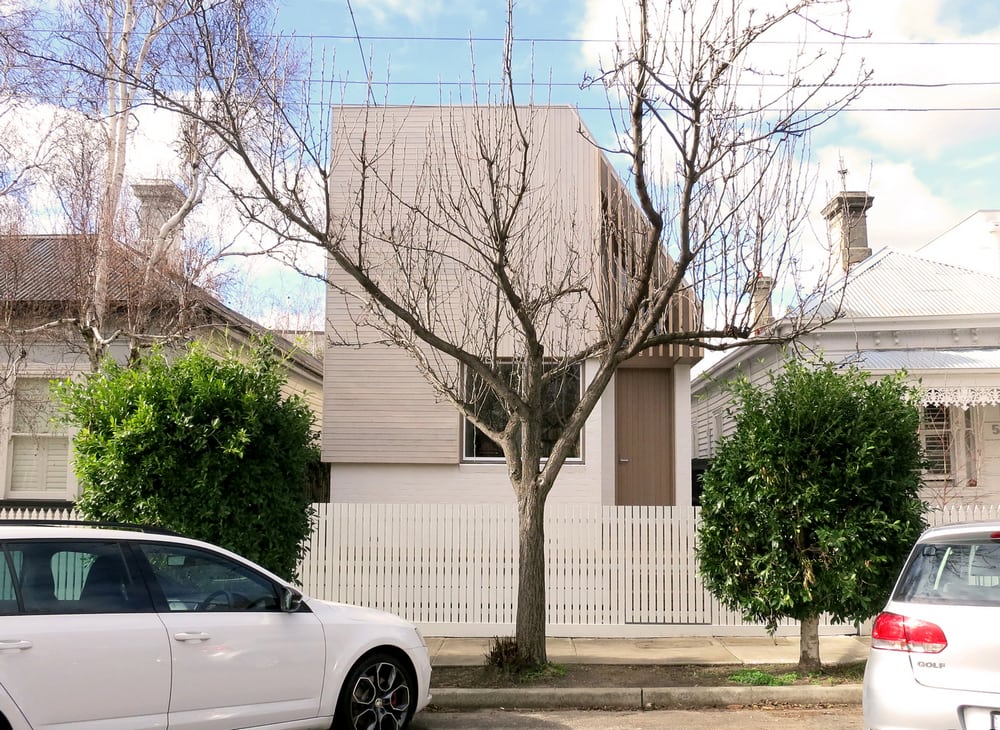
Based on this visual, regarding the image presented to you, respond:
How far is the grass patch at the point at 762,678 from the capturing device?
8586 mm

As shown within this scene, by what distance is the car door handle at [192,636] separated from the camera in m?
5.69

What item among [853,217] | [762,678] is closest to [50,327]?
[762,678]

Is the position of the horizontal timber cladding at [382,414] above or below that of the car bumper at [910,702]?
above

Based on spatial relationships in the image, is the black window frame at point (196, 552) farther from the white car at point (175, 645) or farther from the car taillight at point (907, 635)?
the car taillight at point (907, 635)

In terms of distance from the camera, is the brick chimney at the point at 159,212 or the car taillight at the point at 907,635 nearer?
the car taillight at the point at 907,635

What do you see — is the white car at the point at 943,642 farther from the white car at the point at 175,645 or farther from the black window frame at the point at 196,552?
the black window frame at the point at 196,552

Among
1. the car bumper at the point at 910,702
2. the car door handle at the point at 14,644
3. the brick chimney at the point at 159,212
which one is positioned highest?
the brick chimney at the point at 159,212

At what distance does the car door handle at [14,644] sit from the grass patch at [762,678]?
20.1 ft

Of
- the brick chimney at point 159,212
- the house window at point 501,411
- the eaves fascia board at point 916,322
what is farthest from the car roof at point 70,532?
the eaves fascia board at point 916,322

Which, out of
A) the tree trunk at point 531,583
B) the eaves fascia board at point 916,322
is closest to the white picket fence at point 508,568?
the tree trunk at point 531,583

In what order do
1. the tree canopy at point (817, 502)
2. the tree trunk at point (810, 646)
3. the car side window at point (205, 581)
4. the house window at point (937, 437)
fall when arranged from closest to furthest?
1. the car side window at point (205, 581)
2. the tree canopy at point (817, 502)
3. the tree trunk at point (810, 646)
4. the house window at point (937, 437)

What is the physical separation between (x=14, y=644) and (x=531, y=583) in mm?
4952

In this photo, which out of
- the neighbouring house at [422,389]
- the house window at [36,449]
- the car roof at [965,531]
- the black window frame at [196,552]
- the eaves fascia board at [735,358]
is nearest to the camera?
the car roof at [965,531]

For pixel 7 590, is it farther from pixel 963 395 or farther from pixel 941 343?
pixel 941 343
